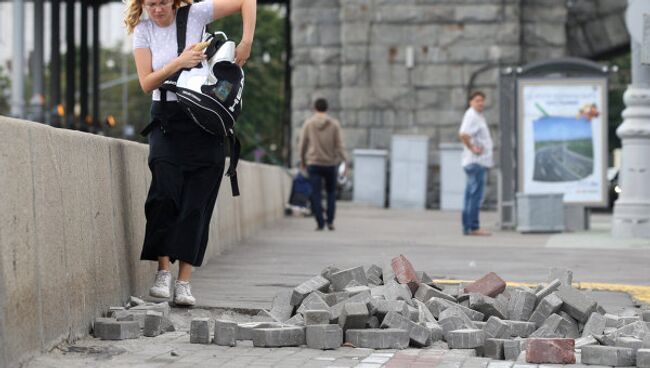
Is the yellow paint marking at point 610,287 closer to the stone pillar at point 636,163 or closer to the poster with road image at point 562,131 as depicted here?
the stone pillar at point 636,163

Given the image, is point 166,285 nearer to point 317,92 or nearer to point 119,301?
point 119,301

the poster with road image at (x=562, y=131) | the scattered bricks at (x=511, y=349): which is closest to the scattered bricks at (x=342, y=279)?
the scattered bricks at (x=511, y=349)

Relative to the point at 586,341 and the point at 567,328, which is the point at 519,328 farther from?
the point at 586,341

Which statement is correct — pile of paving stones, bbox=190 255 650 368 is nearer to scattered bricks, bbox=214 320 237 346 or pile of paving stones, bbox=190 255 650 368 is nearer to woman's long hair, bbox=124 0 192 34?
scattered bricks, bbox=214 320 237 346

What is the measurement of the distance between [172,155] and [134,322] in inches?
47.6

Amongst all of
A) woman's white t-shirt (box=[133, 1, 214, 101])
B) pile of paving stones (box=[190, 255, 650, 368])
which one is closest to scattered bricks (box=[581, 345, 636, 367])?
pile of paving stones (box=[190, 255, 650, 368])

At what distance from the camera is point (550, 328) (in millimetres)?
6750

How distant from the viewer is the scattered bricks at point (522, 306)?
7.10 metres

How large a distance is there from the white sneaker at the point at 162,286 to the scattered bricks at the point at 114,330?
986 mm

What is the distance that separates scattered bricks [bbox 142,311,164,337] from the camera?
257 inches

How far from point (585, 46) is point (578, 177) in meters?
11.1

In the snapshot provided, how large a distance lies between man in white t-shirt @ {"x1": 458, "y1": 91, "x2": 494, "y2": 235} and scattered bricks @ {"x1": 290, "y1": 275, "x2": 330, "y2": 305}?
962 centimetres

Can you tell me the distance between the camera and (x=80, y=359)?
571 centimetres

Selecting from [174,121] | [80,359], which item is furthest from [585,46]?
[80,359]
